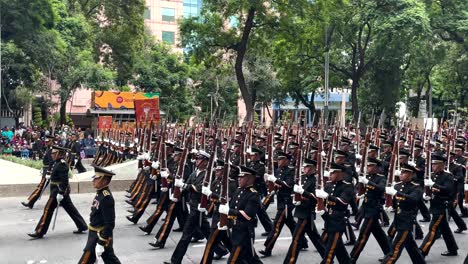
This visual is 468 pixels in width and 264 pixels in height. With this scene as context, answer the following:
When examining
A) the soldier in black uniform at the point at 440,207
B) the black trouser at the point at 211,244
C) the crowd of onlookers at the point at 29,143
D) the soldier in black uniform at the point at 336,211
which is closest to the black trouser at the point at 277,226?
the soldier in black uniform at the point at 336,211

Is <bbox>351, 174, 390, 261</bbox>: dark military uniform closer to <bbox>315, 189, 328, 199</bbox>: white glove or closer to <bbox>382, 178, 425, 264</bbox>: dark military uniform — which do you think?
<bbox>382, 178, 425, 264</bbox>: dark military uniform

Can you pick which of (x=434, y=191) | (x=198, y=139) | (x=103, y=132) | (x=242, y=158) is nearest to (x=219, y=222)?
(x=434, y=191)

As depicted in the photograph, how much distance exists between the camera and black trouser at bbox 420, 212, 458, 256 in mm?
9141

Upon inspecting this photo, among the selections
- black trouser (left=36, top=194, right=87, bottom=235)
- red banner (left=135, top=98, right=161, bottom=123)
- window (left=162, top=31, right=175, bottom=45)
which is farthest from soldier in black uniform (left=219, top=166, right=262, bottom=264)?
window (left=162, top=31, right=175, bottom=45)

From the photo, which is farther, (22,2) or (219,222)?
(22,2)

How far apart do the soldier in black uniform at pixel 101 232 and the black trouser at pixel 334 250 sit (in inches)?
112

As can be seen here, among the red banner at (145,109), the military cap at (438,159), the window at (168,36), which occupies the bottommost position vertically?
the military cap at (438,159)

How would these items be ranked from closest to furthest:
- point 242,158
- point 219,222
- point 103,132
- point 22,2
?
point 219,222
point 242,158
point 103,132
point 22,2

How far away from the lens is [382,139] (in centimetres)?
1622

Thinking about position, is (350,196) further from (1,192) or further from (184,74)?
(184,74)

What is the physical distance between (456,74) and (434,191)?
3292cm

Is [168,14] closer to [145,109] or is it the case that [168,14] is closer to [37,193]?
[145,109]

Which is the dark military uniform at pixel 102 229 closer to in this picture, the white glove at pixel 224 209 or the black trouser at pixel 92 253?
the black trouser at pixel 92 253

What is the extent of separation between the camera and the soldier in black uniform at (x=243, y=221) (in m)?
7.73
